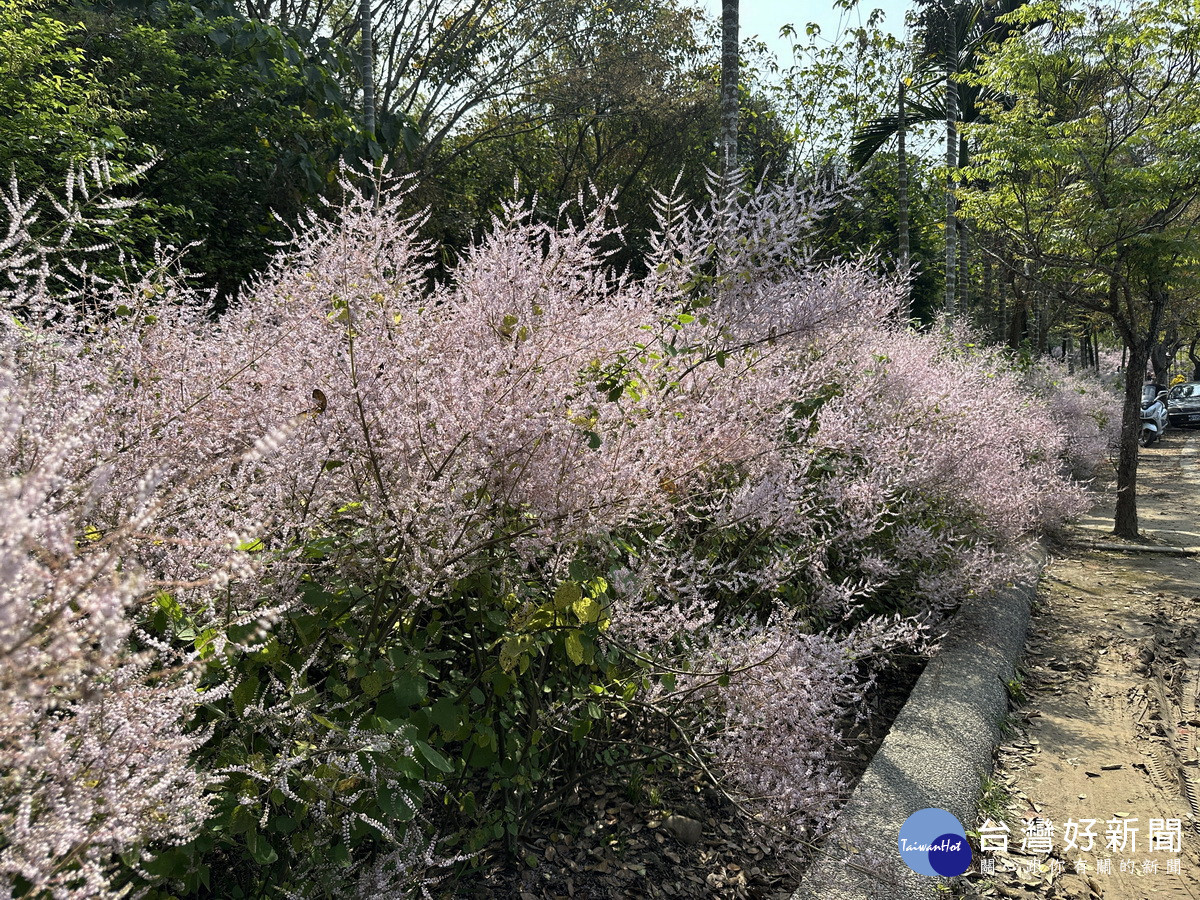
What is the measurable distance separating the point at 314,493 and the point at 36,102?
27.1 feet

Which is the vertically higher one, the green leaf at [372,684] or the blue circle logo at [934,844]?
the green leaf at [372,684]

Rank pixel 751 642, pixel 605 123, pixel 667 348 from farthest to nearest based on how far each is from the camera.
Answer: pixel 605 123, pixel 751 642, pixel 667 348

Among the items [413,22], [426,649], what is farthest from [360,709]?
[413,22]

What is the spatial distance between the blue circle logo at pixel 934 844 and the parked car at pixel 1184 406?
2307 centimetres

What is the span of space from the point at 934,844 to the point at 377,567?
91.7 inches

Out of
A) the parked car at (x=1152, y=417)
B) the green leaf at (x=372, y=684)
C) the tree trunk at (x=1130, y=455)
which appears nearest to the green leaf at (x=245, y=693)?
the green leaf at (x=372, y=684)

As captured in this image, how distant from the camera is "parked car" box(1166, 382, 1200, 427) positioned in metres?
20.9

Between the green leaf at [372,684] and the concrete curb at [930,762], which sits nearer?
the green leaf at [372,684]

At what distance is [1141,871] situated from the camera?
2891 mm

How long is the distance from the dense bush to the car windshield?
950 inches

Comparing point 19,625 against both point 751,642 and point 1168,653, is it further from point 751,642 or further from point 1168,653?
point 1168,653

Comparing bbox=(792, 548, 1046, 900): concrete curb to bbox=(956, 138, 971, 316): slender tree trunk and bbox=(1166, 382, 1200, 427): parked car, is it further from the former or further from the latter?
bbox=(1166, 382, 1200, 427): parked car

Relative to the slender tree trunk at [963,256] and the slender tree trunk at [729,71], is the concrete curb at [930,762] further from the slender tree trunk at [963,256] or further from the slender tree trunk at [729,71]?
the slender tree trunk at [963,256]

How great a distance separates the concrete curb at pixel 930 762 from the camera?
98.1 inches
